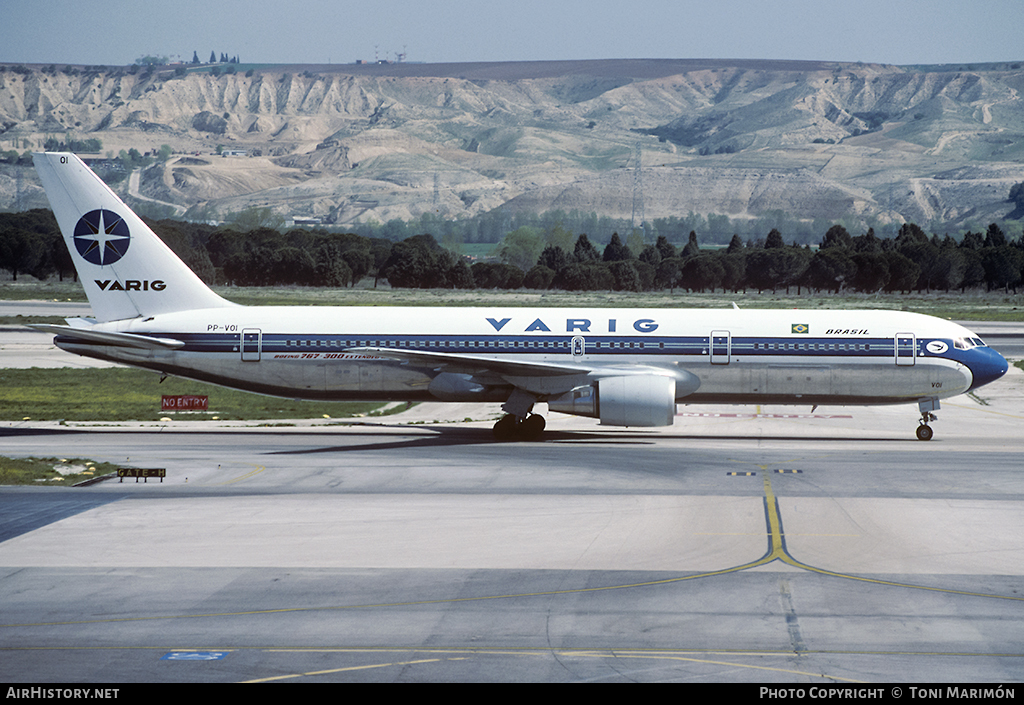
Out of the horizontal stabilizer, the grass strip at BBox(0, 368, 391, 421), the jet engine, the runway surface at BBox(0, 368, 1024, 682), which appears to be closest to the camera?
the runway surface at BBox(0, 368, 1024, 682)

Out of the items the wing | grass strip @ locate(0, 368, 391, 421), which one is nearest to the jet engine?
the wing

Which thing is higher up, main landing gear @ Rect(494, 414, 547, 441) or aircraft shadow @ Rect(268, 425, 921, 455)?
main landing gear @ Rect(494, 414, 547, 441)

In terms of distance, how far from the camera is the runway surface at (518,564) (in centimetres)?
1659

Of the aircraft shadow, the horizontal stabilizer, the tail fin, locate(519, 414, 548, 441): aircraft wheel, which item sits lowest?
the aircraft shadow

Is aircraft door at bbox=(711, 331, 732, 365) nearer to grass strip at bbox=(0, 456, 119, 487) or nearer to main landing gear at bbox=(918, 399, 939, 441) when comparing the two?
main landing gear at bbox=(918, 399, 939, 441)

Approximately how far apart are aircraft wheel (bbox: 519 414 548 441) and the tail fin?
12899 mm

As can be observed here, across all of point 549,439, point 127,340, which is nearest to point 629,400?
point 549,439

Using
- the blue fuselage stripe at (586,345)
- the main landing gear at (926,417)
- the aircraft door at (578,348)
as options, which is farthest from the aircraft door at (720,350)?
the main landing gear at (926,417)

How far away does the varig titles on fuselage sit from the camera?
41000 mm

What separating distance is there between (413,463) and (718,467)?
32.8 feet

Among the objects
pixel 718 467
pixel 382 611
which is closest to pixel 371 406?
pixel 718 467

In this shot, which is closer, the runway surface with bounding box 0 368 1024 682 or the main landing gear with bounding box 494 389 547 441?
the runway surface with bounding box 0 368 1024 682

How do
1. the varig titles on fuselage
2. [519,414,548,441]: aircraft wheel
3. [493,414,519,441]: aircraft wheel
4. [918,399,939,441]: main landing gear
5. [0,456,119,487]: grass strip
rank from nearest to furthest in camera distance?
[0,456,119,487]: grass strip < the varig titles on fuselage < [493,414,519,441]: aircraft wheel < [519,414,548,441]: aircraft wheel < [918,399,939,441]: main landing gear

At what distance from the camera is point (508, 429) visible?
41438 millimetres
